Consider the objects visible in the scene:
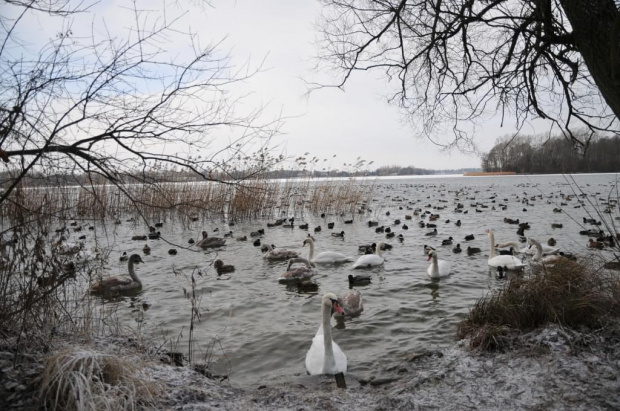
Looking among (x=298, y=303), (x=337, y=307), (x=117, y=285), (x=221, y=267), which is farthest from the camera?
(x=221, y=267)

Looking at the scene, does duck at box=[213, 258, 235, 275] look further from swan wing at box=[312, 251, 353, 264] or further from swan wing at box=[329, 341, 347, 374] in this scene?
swan wing at box=[329, 341, 347, 374]

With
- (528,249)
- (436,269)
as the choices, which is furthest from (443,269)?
(528,249)

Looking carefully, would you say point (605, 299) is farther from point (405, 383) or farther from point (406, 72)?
point (406, 72)

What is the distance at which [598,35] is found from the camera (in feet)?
11.8

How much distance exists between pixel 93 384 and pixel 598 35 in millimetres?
5275

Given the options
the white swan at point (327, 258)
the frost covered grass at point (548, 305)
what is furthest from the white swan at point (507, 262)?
the frost covered grass at point (548, 305)

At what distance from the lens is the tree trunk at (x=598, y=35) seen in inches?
139

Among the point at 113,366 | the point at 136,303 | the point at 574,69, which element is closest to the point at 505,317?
the point at 574,69

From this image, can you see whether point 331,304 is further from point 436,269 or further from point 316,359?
point 436,269

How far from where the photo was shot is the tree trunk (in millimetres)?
3533

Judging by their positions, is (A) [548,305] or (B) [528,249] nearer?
Result: (A) [548,305]

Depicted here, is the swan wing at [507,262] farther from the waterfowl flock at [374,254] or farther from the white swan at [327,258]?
the white swan at [327,258]

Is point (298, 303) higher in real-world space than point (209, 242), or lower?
lower

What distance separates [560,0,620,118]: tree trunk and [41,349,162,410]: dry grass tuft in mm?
4761
